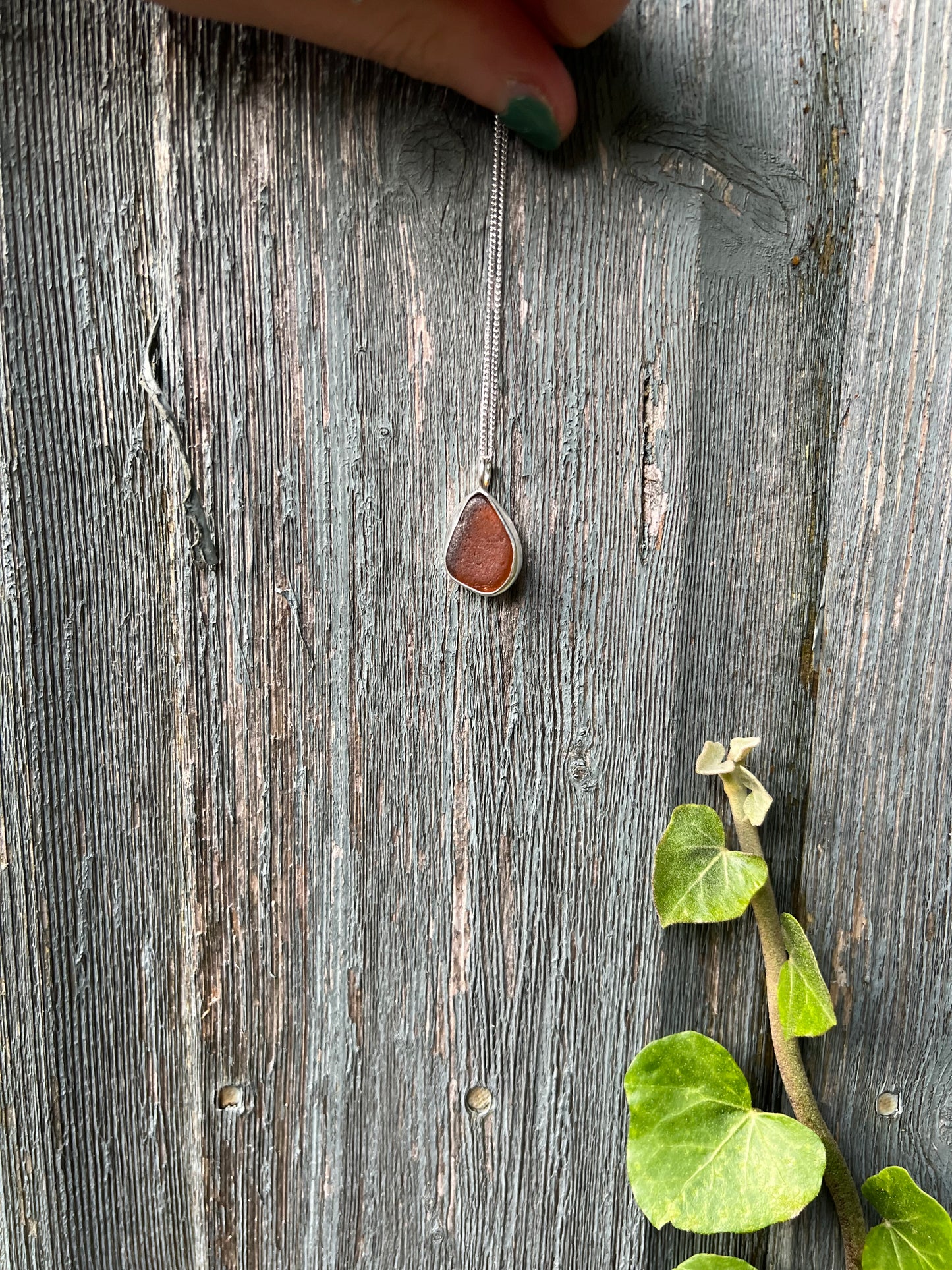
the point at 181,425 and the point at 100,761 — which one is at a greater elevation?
the point at 181,425

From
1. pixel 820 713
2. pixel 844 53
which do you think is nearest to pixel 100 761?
pixel 820 713

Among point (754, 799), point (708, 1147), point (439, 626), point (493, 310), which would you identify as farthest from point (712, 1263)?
point (493, 310)

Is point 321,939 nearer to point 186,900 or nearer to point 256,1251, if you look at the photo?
point 186,900

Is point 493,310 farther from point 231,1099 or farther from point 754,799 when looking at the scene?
point 231,1099

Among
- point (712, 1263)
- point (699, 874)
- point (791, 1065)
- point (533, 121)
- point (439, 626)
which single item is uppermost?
point (533, 121)

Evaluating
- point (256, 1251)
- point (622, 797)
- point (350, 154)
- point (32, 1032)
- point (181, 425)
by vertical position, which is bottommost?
point (256, 1251)

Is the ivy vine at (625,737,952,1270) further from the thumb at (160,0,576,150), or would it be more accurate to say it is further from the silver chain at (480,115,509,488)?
the thumb at (160,0,576,150)

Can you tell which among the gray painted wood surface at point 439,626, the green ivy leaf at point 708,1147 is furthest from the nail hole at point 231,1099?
the green ivy leaf at point 708,1147
